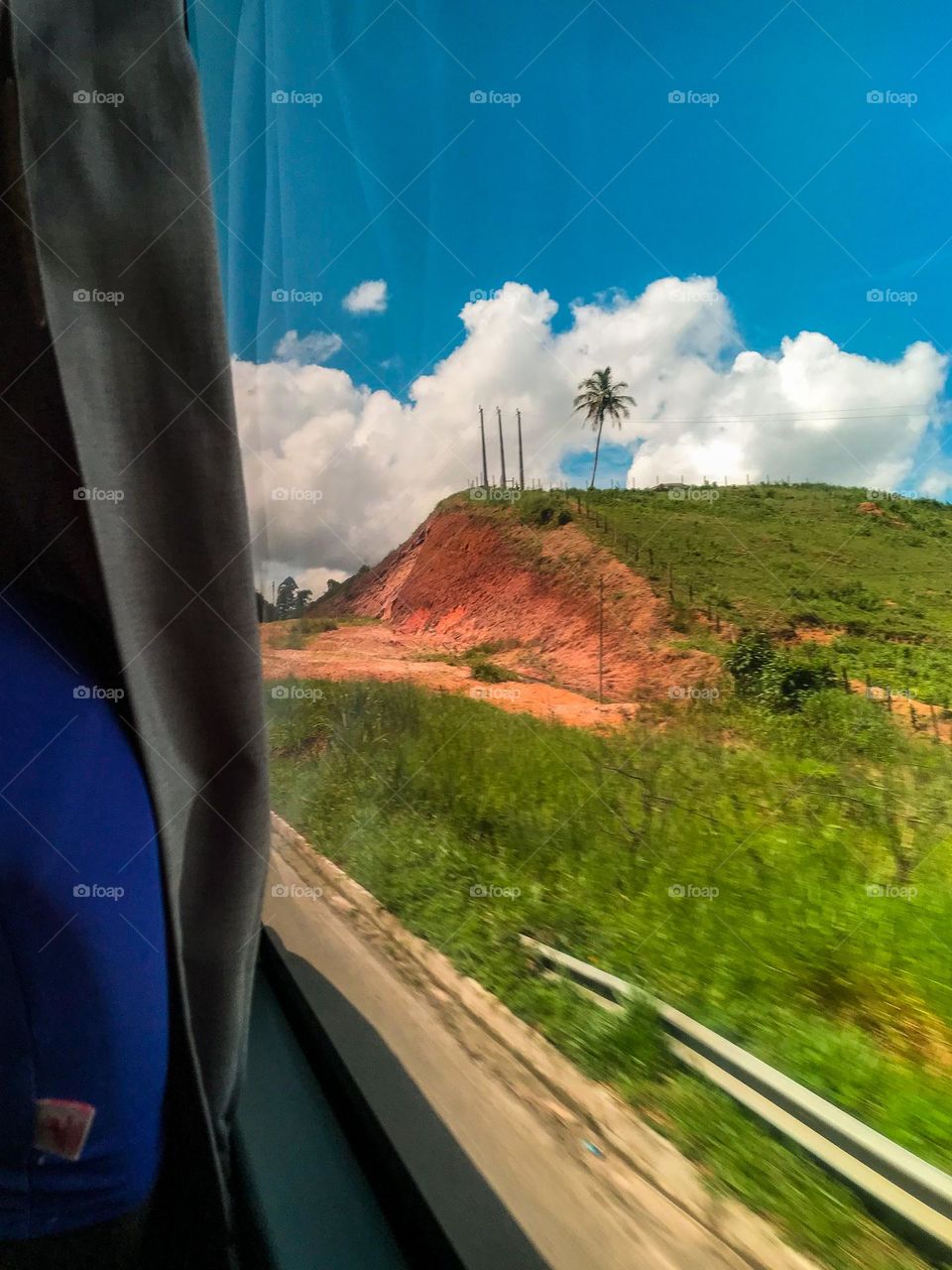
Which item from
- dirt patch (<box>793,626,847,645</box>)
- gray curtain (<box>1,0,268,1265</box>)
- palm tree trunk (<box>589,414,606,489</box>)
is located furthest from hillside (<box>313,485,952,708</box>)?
gray curtain (<box>1,0,268,1265</box>)

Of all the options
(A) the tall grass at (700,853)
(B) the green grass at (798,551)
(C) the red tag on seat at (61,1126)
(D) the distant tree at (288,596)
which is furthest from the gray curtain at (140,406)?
(B) the green grass at (798,551)

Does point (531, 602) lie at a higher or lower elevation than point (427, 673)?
higher

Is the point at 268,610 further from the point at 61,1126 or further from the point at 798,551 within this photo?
the point at 798,551

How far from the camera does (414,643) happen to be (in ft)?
6.73

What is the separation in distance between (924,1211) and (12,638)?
0.95 m

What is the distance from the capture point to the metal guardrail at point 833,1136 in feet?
2.46

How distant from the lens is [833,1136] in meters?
0.87

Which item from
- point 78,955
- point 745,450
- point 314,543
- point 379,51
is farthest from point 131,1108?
point 379,51

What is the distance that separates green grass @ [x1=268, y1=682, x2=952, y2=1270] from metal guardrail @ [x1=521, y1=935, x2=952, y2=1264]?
20mm

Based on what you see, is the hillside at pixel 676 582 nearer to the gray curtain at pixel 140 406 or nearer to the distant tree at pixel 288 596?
the distant tree at pixel 288 596

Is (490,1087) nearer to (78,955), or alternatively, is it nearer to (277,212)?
(78,955)

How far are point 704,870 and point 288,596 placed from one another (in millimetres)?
864

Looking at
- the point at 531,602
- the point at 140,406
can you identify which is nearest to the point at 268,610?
the point at 140,406

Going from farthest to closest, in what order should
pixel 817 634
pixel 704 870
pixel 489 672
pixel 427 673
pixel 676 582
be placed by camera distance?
1. pixel 676 582
2. pixel 489 672
3. pixel 427 673
4. pixel 817 634
5. pixel 704 870
